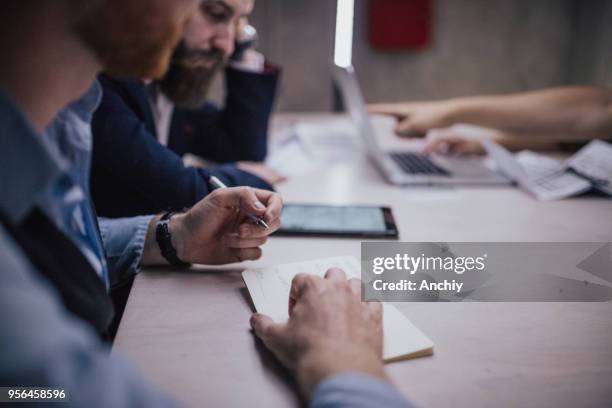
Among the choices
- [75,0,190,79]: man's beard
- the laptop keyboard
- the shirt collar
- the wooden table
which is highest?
[75,0,190,79]: man's beard

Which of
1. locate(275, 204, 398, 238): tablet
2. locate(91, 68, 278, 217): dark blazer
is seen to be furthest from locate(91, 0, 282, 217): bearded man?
locate(275, 204, 398, 238): tablet

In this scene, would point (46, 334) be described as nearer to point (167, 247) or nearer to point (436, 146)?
point (167, 247)

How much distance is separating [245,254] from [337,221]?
25cm

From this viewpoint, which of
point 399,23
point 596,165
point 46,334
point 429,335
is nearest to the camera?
point 46,334

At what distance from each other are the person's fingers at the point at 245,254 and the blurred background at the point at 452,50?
182cm

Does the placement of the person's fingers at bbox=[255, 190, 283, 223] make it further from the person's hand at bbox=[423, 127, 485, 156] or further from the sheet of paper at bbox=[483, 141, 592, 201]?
the person's hand at bbox=[423, 127, 485, 156]

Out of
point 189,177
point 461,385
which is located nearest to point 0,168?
point 461,385

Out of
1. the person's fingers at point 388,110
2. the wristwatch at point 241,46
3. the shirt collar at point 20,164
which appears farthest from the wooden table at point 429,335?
the wristwatch at point 241,46

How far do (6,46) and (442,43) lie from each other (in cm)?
244

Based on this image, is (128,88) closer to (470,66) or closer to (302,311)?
(302,311)

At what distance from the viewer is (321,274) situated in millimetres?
806

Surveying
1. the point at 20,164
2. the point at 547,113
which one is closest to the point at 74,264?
the point at 20,164

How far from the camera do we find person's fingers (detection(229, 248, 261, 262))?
86 cm

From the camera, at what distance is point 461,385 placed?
58cm
